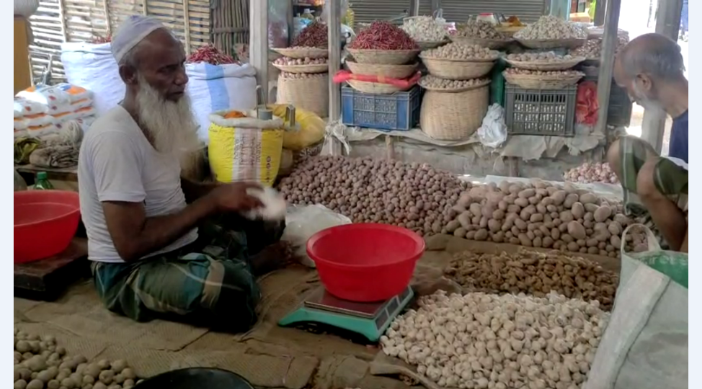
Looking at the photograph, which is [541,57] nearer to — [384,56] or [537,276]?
[384,56]

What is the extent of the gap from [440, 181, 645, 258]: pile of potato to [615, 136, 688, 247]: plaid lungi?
0.14 metres

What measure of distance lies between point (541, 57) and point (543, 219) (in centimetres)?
212

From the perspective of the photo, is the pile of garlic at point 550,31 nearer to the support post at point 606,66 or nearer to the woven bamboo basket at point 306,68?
the support post at point 606,66

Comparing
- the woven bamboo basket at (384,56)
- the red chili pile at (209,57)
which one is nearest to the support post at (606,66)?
the woven bamboo basket at (384,56)

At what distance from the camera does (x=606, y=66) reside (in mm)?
4781

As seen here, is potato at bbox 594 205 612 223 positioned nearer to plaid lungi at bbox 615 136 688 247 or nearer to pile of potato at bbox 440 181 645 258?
pile of potato at bbox 440 181 645 258

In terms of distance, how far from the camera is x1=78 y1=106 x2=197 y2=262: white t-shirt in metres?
2.15

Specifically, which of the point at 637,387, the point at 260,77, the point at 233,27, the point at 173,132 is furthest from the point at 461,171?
the point at 637,387

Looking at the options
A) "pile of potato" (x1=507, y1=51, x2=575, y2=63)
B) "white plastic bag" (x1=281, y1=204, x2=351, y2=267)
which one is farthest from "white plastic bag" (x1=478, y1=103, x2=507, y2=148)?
"white plastic bag" (x1=281, y1=204, x2=351, y2=267)

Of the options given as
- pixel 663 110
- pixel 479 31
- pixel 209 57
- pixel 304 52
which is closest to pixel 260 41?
pixel 209 57

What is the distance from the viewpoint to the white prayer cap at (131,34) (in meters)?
2.26

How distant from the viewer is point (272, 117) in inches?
150

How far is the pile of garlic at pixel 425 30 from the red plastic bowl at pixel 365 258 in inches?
124

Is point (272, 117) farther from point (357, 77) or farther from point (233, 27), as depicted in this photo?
point (233, 27)
